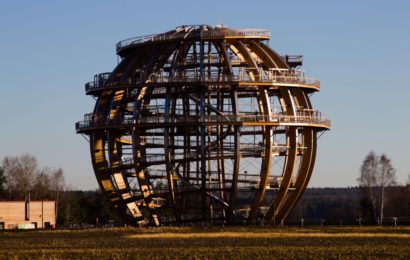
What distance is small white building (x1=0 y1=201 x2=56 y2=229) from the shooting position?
4685 inches

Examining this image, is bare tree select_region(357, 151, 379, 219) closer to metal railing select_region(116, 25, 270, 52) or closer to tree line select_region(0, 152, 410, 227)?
tree line select_region(0, 152, 410, 227)

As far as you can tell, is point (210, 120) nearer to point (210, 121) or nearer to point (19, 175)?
point (210, 121)

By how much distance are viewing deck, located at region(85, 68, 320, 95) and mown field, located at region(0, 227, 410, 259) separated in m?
10.9

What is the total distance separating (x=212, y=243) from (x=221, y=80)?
2279 cm

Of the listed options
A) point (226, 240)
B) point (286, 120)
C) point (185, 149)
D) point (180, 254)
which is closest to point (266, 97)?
point (286, 120)

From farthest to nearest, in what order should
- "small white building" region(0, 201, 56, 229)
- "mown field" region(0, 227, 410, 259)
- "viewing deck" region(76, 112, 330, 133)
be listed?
"small white building" region(0, 201, 56, 229) → "viewing deck" region(76, 112, 330, 133) → "mown field" region(0, 227, 410, 259)

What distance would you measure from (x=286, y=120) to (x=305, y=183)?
22.7 feet

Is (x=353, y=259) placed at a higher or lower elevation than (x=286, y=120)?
lower

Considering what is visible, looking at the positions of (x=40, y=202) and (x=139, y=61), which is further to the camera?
(x=40, y=202)

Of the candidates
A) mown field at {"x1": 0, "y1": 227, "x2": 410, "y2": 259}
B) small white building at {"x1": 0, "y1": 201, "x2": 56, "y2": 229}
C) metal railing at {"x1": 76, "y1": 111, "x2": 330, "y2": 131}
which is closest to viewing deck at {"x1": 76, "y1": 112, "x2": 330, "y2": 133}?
metal railing at {"x1": 76, "y1": 111, "x2": 330, "y2": 131}

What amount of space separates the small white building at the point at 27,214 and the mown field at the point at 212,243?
30.8 m

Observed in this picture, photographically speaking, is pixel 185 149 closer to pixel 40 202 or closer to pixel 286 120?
pixel 286 120

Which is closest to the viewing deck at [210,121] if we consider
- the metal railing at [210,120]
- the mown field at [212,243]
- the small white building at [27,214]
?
the metal railing at [210,120]

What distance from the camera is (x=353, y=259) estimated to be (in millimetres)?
56000
